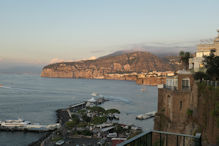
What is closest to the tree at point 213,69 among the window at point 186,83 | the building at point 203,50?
the window at point 186,83

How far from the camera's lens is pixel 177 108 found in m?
16.0

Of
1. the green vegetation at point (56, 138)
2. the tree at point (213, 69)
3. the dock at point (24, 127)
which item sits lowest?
the dock at point (24, 127)

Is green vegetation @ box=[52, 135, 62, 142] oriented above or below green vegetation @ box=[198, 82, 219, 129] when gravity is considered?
below

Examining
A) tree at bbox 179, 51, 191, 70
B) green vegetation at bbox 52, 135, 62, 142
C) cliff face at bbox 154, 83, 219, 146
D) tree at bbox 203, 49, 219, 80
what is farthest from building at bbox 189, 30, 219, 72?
green vegetation at bbox 52, 135, 62, 142

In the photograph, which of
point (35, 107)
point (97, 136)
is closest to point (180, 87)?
point (97, 136)

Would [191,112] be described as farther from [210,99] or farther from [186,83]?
[186,83]

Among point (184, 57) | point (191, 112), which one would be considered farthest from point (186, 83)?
point (184, 57)

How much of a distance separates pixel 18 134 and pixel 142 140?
122ft

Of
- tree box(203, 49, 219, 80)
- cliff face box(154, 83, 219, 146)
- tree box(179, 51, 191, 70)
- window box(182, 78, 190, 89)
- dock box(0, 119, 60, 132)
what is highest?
tree box(179, 51, 191, 70)

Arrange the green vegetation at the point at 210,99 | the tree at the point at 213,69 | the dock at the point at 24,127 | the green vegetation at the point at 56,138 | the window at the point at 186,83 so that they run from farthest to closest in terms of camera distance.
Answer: the dock at the point at 24,127 < the green vegetation at the point at 56,138 < the tree at the point at 213,69 < the window at the point at 186,83 < the green vegetation at the point at 210,99

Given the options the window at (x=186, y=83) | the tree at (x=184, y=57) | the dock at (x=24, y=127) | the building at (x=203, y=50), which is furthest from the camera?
the dock at (x=24, y=127)

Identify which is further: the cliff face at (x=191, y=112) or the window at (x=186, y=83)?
the window at (x=186, y=83)

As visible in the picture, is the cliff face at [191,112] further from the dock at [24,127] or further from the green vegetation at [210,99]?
the dock at [24,127]

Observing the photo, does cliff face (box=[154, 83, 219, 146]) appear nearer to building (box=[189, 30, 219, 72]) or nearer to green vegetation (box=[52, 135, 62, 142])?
building (box=[189, 30, 219, 72])
